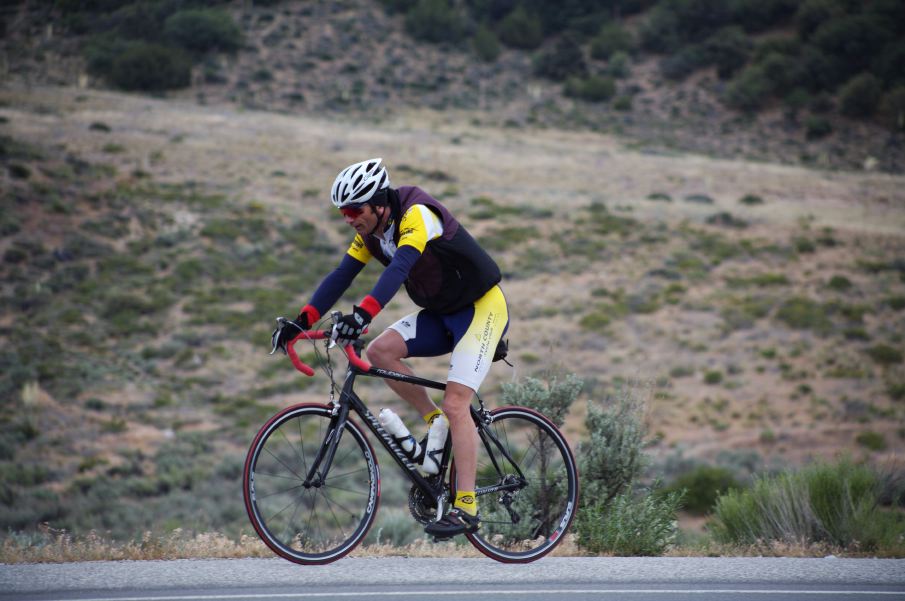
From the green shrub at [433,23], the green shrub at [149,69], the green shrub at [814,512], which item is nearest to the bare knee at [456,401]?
the green shrub at [814,512]

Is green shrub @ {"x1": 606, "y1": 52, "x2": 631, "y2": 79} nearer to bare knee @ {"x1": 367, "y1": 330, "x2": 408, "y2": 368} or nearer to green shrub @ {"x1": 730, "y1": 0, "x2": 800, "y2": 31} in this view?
green shrub @ {"x1": 730, "y1": 0, "x2": 800, "y2": 31}

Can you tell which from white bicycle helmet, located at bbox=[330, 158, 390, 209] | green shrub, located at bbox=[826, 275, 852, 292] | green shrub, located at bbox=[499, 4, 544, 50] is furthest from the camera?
green shrub, located at bbox=[499, 4, 544, 50]

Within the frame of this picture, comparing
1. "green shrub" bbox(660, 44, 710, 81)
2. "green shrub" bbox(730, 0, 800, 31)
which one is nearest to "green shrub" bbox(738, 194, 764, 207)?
"green shrub" bbox(660, 44, 710, 81)

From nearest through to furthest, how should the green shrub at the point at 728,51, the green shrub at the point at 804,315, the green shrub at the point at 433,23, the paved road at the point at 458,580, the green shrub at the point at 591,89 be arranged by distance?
the paved road at the point at 458,580, the green shrub at the point at 804,315, the green shrub at the point at 591,89, the green shrub at the point at 728,51, the green shrub at the point at 433,23

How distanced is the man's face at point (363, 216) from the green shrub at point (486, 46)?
7902 centimetres

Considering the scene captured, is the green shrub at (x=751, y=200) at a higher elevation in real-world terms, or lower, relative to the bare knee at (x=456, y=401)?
lower

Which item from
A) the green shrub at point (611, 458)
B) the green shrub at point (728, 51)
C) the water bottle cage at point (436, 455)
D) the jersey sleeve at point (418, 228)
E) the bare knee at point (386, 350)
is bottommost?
the green shrub at point (611, 458)

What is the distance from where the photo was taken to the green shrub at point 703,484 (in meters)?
14.5

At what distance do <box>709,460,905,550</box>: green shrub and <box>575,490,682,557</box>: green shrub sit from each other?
673 mm

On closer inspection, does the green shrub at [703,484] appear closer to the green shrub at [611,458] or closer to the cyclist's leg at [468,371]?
the green shrub at [611,458]

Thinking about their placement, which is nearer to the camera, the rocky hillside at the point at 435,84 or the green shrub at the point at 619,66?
the rocky hillside at the point at 435,84

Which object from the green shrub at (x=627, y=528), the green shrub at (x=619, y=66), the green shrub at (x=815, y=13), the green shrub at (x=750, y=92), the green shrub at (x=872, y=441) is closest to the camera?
the green shrub at (x=627, y=528)

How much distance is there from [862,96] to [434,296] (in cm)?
7273

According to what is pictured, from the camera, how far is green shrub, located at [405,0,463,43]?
8206 centimetres
